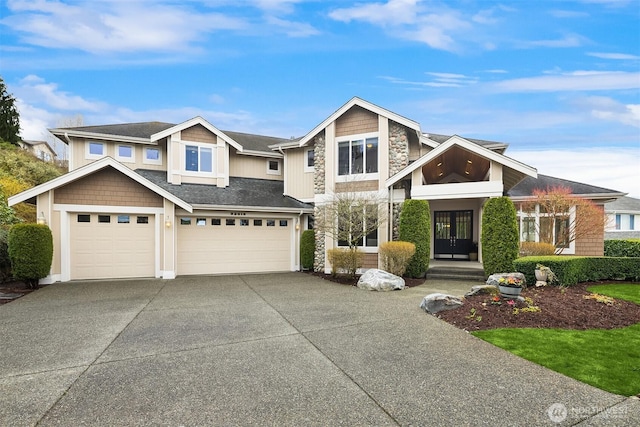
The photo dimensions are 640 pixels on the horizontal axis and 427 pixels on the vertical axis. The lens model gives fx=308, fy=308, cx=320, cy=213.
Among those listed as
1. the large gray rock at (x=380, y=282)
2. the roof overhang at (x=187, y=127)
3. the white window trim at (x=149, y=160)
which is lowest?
the large gray rock at (x=380, y=282)

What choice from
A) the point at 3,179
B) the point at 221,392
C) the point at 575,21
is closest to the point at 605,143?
the point at 575,21

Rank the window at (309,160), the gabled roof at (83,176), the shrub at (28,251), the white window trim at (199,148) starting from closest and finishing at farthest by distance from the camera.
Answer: the shrub at (28,251) → the gabled roof at (83,176) → the white window trim at (199,148) → the window at (309,160)

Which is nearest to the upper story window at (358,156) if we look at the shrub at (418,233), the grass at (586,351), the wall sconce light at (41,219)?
the shrub at (418,233)

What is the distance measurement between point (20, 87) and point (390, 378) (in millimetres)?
42355

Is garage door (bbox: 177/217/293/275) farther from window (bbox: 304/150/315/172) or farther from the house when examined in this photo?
window (bbox: 304/150/315/172)

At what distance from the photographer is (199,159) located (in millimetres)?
14875

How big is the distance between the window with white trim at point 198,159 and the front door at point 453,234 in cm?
1152

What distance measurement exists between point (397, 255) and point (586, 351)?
6495mm

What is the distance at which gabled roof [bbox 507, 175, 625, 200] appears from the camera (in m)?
13.3

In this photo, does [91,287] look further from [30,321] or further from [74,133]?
[74,133]

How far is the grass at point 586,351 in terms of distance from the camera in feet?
12.5

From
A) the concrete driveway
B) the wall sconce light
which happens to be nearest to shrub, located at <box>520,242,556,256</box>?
the concrete driveway

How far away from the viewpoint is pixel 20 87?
1181 inches

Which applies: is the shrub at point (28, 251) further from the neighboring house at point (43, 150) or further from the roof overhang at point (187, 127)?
the neighboring house at point (43, 150)
